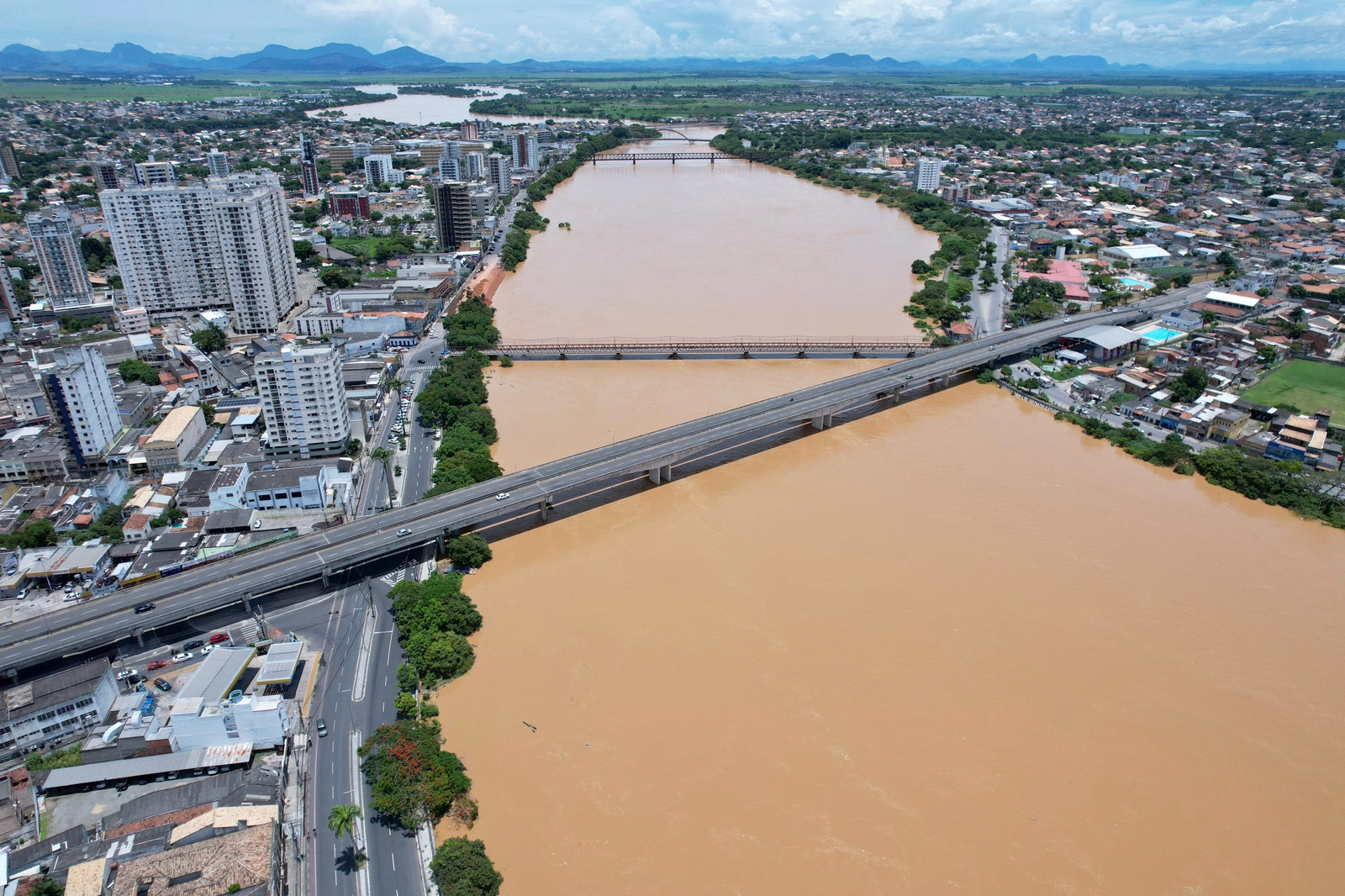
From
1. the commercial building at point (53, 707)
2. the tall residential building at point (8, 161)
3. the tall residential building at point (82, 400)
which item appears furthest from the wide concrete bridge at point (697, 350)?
the tall residential building at point (8, 161)

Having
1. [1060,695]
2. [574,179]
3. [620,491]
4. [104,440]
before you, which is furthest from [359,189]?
[1060,695]

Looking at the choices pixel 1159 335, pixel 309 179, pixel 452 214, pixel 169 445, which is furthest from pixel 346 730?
pixel 309 179

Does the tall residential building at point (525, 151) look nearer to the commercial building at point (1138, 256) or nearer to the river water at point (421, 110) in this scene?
the river water at point (421, 110)

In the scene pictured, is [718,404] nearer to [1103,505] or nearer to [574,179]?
[1103,505]

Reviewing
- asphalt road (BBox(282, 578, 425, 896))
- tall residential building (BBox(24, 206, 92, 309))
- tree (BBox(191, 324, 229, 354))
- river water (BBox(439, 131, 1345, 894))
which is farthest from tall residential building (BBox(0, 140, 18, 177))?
asphalt road (BBox(282, 578, 425, 896))

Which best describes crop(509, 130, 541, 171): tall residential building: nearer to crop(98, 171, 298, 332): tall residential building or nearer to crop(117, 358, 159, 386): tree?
crop(98, 171, 298, 332): tall residential building
